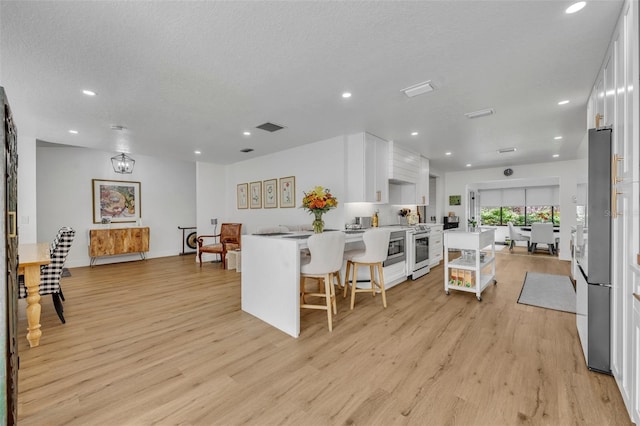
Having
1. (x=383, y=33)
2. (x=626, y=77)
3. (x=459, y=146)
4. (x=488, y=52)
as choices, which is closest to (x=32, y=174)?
(x=383, y=33)

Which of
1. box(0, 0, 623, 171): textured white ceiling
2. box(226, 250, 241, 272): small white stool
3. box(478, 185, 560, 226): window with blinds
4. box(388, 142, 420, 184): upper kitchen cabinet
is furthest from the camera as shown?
box(478, 185, 560, 226): window with blinds

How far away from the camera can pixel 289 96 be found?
3.08 meters

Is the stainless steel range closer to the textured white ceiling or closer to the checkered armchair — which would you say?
the textured white ceiling

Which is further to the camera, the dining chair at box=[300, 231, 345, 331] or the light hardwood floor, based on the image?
the dining chair at box=[300, 231, 345, 331]

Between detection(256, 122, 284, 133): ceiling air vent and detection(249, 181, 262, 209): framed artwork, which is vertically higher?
detection(256, 122, 284, 133): ceiling air vent

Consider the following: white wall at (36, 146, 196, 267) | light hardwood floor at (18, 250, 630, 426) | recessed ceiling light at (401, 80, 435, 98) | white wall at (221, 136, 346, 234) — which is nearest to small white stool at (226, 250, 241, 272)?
white wall at (221, 136, 346, 234)

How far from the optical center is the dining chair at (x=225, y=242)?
19.5ft

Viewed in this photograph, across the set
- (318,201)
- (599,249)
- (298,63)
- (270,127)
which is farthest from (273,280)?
(599,249)

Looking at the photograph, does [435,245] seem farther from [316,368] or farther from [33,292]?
[33,292]

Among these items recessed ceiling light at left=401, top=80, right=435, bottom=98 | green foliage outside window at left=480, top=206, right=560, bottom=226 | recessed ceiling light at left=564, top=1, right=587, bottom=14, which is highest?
recessed ceiling light at left=564, top=1, right=587, bottom=14

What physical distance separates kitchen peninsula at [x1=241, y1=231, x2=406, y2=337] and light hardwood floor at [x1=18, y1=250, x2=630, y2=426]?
5.6 inches

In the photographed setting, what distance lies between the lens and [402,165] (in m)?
5.43

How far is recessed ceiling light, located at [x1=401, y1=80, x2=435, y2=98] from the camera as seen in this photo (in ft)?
9.12

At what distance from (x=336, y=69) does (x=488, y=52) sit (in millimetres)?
1216
